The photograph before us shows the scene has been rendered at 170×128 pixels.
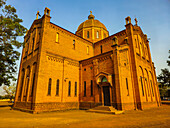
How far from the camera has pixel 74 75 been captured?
1959 centimetres

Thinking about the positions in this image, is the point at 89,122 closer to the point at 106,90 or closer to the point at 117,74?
the point at 117,74

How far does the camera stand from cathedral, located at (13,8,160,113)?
14.7m

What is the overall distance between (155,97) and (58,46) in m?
20.6

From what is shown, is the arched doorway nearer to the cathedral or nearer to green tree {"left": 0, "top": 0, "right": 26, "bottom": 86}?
the cathedral

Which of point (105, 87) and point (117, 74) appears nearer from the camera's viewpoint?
point (117, 74)

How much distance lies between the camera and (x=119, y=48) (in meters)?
16.0

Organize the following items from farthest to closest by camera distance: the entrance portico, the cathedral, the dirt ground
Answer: the entrance portico → the cathedral → the dirt ground

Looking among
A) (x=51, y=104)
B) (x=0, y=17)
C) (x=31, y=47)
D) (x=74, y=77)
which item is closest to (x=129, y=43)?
(x=74, y=77)

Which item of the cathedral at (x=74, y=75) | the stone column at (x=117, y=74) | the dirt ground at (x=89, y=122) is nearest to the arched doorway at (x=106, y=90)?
the cathedral at (x=74, y=75)

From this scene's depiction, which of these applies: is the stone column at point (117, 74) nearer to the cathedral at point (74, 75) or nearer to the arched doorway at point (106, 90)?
the cathedral at point (74, 75)

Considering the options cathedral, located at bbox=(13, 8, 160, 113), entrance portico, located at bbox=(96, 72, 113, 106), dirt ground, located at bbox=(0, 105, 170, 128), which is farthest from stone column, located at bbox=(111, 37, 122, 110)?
dirt ground, located at bbox=(0, 105, 170, 128)

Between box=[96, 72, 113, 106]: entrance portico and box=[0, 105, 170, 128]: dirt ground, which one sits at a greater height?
box=[96, 72, 113, 106]: entrance portico

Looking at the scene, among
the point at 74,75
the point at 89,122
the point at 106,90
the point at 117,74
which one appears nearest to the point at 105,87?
the point at 106,90

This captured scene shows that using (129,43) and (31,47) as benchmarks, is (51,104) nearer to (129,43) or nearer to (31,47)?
(31,47)
